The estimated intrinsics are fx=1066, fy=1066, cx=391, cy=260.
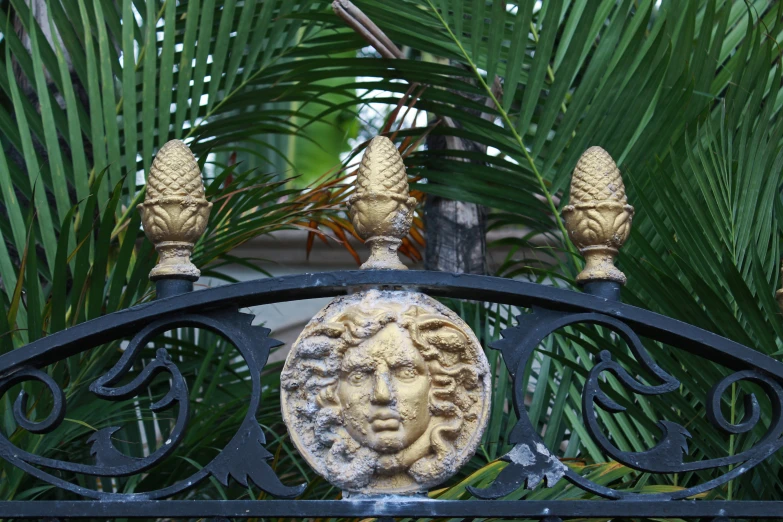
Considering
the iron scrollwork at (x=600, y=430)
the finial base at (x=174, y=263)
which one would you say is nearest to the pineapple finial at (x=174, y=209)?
the finial base at (x=174, y=263)

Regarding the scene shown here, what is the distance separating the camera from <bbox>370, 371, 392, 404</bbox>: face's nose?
1.80 m

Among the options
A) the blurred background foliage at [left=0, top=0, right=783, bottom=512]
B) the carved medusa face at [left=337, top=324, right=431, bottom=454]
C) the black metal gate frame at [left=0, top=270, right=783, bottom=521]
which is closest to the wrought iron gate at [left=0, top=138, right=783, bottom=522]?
the black metal gate frame at [left=0, top=270, right=783, bottom=521]

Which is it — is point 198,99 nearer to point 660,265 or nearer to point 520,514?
point 660,265

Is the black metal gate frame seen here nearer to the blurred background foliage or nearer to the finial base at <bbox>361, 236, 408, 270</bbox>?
the finial base at <bbox>361, 236, 408, 270</bbox>

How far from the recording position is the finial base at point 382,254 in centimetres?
191

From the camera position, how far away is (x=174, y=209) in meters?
1.88

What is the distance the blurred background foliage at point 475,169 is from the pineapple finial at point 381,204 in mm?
611

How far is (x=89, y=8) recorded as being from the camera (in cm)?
306

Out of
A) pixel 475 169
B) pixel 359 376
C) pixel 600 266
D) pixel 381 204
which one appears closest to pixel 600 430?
pixel 600 266

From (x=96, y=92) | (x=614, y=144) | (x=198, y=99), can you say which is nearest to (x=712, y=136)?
(x=614, y=144)

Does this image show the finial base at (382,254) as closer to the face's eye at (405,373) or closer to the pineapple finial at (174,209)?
the face's eye at (405,373)

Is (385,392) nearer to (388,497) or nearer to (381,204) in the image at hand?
(388,497)

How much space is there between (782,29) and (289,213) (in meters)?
1.46

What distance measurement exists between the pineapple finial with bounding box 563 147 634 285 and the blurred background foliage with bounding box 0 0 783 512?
1.08 feet
